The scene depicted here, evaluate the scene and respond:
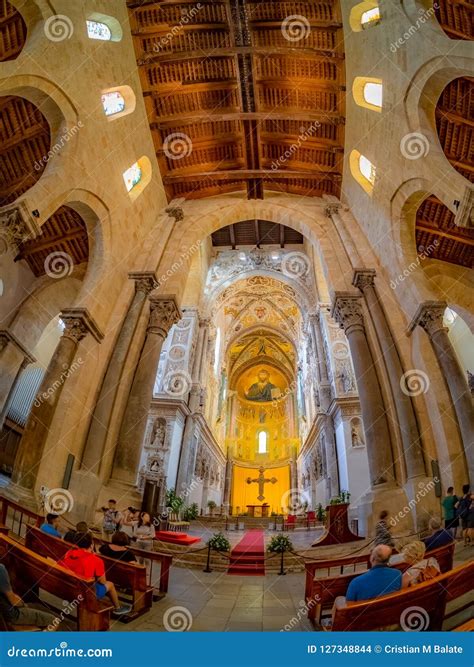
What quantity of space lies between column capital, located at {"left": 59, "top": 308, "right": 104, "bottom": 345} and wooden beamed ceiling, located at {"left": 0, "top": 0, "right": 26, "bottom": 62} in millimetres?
6905

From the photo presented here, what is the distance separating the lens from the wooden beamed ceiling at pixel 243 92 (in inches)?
472

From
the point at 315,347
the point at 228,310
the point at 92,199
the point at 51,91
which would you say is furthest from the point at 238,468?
the point at 51,91

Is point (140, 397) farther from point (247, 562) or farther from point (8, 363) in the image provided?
point (8, 363)

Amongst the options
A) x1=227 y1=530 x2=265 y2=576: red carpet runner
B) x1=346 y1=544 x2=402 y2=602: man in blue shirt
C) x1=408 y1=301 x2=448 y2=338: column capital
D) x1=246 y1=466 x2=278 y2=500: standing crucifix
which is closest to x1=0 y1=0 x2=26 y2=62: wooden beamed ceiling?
x1=408 y1=301 x2=448 y2=338: column capital

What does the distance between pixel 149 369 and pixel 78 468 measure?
3.49 metres

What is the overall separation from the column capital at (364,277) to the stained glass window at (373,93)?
5434 millimetres

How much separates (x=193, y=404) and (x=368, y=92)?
17230 millimetres

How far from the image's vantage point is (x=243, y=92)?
13789 millimetres

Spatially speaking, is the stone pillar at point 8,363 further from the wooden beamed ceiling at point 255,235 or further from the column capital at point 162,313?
the wooden beamed ceiling at point 255,235

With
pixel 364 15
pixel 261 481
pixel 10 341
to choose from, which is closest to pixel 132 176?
pixel 10 341

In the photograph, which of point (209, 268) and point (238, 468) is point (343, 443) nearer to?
point (209, 268)

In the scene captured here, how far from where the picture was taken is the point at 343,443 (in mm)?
17484

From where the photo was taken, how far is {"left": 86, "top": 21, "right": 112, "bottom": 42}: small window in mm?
10631

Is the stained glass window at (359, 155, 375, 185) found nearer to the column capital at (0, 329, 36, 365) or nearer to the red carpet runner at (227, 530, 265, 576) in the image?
the red carpet runner at (227, 530, 265, 576)
